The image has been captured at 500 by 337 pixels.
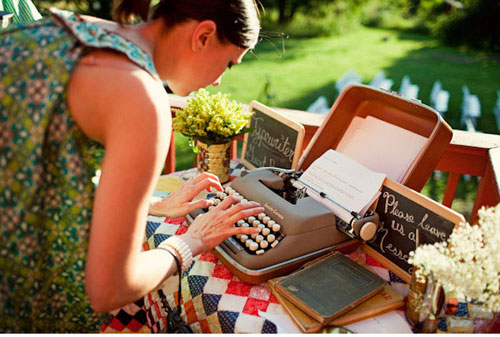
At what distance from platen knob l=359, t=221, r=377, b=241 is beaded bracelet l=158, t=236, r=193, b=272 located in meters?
0.56

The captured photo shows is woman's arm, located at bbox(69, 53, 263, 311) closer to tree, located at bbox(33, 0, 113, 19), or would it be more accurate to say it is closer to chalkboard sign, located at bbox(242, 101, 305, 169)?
chalkboard sign, located at bbox(242, 101, 305, 169)

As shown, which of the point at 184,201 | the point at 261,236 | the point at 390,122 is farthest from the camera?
the point at 390,122

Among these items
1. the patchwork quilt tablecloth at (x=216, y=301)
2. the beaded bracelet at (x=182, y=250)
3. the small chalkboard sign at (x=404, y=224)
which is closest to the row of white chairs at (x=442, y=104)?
the small chalkboard sign at (x=404, y=224)

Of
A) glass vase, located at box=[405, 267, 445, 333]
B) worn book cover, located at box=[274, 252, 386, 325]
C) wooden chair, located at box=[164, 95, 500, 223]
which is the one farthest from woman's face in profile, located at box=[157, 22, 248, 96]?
wooden chair, located at box=[164, 95, 500, 223]

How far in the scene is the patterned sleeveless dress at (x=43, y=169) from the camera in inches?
36.7

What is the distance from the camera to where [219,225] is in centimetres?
133

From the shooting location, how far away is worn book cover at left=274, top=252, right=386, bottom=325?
1.15m

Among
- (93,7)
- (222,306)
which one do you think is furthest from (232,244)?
(93,7)

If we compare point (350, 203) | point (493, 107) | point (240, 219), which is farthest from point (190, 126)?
point (493, 107)

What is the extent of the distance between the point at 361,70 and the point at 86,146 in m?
8.03

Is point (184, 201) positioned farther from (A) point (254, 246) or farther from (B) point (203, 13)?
(B) point (203, 13)

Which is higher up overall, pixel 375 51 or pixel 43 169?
pixel 43 169

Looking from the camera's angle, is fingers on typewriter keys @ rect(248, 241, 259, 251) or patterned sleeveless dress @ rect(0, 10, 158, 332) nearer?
patterned sleeveless dress @ rect(0, 10, 158, 332)

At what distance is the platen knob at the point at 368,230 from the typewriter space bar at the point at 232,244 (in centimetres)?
39
